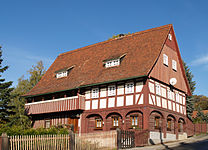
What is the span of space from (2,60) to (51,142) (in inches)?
826

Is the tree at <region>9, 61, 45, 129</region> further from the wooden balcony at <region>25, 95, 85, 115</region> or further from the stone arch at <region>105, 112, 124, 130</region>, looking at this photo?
the stone arch at <region>105, 112, 124, 130</region>

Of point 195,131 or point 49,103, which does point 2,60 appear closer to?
point 49,103

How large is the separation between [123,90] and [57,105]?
324 inches

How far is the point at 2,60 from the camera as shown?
120ft

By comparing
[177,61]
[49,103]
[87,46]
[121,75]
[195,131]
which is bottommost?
[195,131]

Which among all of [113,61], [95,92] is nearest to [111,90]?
[95,92]

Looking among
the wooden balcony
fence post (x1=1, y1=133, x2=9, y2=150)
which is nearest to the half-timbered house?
the wooden balcony

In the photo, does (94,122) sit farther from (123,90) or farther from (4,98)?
(4,98)

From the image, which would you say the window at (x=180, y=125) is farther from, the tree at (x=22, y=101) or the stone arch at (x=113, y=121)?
the tree at (x=22, y=101)

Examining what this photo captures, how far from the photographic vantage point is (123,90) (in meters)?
28.5

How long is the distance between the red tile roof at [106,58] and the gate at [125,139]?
20.9ft

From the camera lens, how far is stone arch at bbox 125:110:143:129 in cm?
2705

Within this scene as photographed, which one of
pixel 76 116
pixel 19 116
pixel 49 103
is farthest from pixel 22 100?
pixel 76 116

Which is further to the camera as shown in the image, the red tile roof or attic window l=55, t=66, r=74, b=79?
attic window l=55, t=66, r=74, b=79
